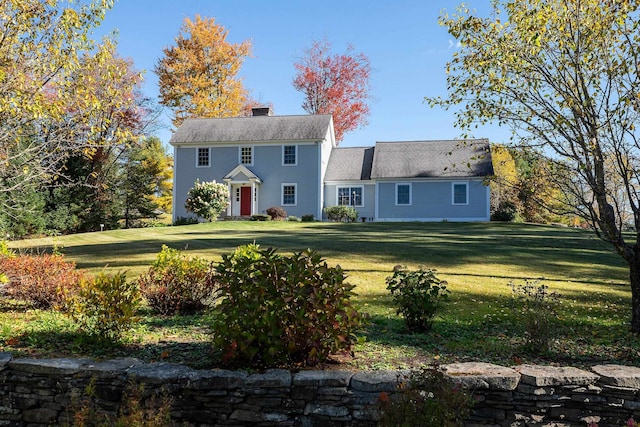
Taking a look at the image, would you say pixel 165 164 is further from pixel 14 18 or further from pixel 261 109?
pixel 14 18

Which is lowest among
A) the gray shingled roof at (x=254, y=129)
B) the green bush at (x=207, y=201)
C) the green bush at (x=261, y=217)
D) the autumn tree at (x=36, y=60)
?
the green bush at (x=261, y=217)

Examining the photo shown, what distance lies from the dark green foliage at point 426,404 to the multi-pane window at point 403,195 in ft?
70.2

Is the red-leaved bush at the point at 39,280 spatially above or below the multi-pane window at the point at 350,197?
below

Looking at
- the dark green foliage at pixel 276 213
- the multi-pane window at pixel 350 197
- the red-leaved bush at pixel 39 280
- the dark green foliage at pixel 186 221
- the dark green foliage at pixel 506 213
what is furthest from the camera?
the multi-pane window at pixel 350 197

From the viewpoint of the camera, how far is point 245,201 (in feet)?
81.3

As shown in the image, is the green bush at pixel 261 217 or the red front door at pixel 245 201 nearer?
the green bush at pixel 261 217

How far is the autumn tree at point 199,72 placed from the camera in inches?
1174

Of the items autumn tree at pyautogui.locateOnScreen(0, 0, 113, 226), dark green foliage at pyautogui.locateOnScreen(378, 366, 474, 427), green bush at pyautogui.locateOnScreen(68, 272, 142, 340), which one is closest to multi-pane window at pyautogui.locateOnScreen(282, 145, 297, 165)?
autumn tree at pyautogui.locateOnScreen(0, 0, 113, 226)

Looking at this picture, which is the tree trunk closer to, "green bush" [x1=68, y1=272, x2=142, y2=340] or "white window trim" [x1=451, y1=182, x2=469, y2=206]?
"green bush" [x1=68, y1=272, x2=142, y2=340]

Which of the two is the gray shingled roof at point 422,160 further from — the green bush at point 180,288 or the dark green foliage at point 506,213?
the green bush at point 180,288

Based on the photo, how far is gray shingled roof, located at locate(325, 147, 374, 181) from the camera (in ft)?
82.8

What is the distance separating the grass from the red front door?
33.2 feet

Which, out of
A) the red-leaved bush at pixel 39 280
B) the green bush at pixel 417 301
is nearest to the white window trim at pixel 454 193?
the green bush at pixel 417 301

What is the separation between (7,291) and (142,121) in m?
23.6
